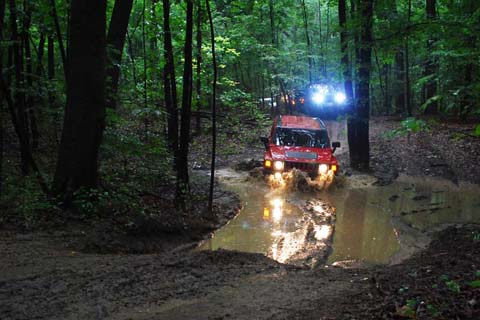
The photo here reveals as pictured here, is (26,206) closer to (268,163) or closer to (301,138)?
(268,163)

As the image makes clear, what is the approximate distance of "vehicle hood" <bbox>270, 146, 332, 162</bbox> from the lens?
12883mm

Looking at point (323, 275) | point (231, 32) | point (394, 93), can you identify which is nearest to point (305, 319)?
point (323, 275)

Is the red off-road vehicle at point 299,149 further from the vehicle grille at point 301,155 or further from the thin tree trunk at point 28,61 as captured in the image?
the thin tree trunk at point 28,61

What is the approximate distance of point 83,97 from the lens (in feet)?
27.4

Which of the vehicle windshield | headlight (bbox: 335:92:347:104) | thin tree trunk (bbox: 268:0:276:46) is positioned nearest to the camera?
the vehicle windshield

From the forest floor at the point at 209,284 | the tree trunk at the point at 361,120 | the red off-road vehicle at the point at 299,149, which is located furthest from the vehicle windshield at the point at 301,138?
the forest floor at the point at 209,284

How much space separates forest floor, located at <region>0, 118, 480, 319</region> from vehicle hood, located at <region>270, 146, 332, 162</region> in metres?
5.59

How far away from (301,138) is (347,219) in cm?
440

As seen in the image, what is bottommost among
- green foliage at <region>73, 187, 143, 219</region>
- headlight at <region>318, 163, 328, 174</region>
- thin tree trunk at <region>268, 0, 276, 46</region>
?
green foliage at <region>73, 187, 143, 219</region>

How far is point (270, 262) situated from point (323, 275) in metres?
1.06

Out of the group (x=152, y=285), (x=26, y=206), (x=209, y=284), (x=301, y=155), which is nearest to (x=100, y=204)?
(x=26, y=206)

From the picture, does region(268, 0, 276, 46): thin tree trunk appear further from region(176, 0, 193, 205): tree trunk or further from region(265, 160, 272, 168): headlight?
region(176, 0, 193, 205): tree trunk

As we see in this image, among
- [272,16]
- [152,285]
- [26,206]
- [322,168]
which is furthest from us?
[272,16]

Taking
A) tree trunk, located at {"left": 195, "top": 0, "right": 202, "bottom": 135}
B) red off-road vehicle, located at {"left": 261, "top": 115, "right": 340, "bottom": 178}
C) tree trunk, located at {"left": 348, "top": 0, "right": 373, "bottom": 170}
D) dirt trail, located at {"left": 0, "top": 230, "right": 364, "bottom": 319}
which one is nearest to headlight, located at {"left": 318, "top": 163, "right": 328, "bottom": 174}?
red off-road vehicle, located at {"left": 261, "top": 115, "right": 340, "bottom": 178}
